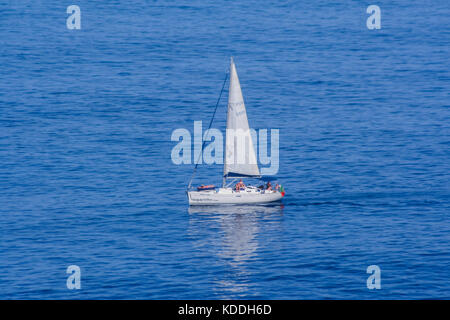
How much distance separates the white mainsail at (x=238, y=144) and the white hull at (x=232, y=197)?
14.1 ft

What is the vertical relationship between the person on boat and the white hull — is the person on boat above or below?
above

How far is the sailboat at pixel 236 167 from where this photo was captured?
4353 inches

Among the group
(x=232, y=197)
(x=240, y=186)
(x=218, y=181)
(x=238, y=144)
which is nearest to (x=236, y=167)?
(x=238, y=144)

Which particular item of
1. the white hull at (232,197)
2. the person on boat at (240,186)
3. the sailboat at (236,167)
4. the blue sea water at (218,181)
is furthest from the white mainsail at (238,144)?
the blue sea water at (218,181)

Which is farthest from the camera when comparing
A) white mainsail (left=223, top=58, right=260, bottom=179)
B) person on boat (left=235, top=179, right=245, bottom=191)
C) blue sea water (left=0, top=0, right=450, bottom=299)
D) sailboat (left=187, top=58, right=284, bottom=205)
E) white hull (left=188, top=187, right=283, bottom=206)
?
white mainsail (left=223, top=58, right=260, bottom=179)

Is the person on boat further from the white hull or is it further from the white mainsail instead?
the white mainsail

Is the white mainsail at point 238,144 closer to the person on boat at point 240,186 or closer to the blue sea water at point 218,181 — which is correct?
the person on boat at point 240,186

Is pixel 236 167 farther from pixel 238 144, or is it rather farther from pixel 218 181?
pixel 218 181

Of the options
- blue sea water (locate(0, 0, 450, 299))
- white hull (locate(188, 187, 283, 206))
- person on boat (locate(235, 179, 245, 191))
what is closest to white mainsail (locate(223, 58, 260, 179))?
person on boat (locate(235, 179, 245, 191))

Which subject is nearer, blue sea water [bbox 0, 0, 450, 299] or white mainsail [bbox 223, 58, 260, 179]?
blue sea water [bbox 0, 0, 450, 299]

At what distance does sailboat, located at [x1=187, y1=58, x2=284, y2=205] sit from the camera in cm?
11056

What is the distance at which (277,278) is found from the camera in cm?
8588

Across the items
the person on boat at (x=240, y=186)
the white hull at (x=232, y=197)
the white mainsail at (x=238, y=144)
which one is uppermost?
the white mainsail at (x=238, y=144)

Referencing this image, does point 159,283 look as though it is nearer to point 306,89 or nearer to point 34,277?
point 34,277
